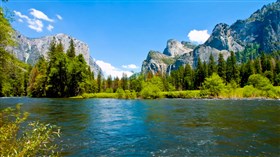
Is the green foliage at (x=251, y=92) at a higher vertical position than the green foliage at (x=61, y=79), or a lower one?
lower

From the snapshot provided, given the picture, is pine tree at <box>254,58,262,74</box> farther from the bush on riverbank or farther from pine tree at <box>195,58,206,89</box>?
the bush on riverbank

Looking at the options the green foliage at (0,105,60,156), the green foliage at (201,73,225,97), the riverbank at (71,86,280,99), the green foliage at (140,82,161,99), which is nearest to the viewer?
the green foliage at (0,105,60,156)

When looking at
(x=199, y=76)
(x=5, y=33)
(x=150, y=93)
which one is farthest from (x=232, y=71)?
(x=5, y=33)

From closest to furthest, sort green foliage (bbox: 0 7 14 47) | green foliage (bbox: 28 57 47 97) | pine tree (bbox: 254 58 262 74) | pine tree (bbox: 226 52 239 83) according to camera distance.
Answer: green foliage (bbox: 0 7 14 47) → green foliage (bbox: 28 57 47 97) → pine tree (bbox: 254 58 262 74) → pine tree (bbox: 226 52 239 83)

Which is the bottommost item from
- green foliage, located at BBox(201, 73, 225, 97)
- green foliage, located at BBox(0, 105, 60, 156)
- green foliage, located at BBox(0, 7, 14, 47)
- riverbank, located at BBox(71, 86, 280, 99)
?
green foliage, located at BBox(0, 105, 60, 156)

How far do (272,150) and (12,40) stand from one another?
25.3 metres

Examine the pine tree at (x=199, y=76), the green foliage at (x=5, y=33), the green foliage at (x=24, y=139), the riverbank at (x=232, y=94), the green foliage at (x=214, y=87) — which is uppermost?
the pine tree at (x=199, y=76)

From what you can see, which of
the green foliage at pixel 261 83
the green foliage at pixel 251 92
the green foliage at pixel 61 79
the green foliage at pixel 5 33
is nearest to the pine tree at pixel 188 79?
the green foliage at pixel 261 83

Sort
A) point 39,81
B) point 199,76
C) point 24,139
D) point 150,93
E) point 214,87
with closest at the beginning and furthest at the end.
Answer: point 24,139
point 150,93
point 214,87
point 39,81
point 199,76

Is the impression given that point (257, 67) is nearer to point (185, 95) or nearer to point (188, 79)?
point (188, 79)

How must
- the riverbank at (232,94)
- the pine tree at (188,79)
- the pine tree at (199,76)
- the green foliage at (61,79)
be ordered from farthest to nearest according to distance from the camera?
the pine tree at (188,79) < the pine tree at (199,76) < the green foliage at (61,79) < the riverbank at (232,94)

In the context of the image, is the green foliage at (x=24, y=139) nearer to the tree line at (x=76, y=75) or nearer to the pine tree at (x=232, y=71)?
the tree line at (x=76, y=75)

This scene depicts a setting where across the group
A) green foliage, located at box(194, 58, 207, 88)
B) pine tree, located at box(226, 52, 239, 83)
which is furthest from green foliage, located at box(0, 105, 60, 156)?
green foliage, located at box(194, 58, 207, 88)

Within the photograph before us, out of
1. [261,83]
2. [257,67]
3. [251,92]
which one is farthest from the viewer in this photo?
[257,67]
